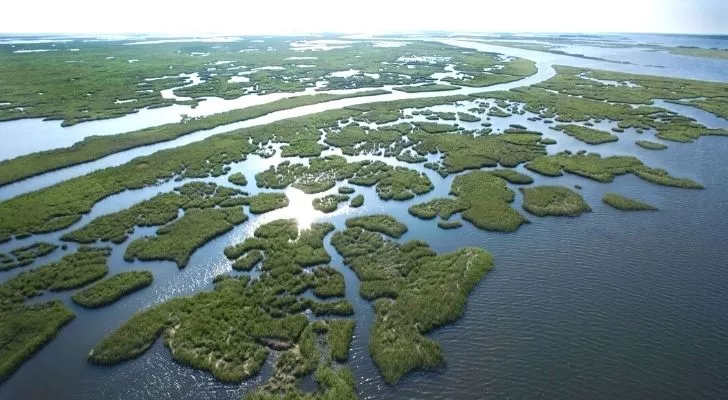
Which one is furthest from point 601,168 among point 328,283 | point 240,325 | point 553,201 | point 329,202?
point 240,325

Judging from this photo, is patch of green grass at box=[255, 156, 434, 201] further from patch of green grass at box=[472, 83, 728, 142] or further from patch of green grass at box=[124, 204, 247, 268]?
patch of green grass at box=[472, 83, 728, 142]

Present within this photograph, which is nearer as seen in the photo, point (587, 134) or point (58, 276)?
point (58, 276)

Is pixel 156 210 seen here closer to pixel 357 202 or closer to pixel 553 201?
pixel 357 202

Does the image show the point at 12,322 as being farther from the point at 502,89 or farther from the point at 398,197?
the point at 502,89

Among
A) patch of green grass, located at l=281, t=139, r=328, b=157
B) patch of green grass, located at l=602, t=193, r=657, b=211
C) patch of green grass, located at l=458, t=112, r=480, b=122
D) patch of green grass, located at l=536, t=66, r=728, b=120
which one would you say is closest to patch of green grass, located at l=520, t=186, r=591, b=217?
patch of green grass, located at l=602, t=193, r=657, b=211

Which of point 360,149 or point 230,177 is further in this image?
point 360,149

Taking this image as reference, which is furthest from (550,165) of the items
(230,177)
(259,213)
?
(230,177)
